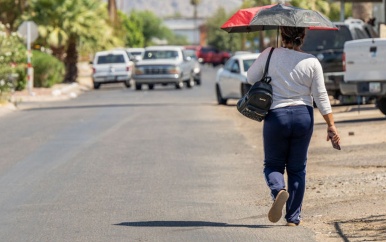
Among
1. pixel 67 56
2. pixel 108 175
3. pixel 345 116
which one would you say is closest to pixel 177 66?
pixel 67 56

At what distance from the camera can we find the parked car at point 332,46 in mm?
26344

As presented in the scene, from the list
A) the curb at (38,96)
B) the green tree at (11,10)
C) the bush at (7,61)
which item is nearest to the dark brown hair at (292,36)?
the curb at (38,96)

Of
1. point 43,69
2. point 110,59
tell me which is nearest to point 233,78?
point 43,69

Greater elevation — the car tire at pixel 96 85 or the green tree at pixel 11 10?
the green tree at pixel 11 10

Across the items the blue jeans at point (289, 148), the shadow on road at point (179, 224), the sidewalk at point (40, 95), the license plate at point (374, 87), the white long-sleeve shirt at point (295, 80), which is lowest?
the sidewalk at point (40, 95)

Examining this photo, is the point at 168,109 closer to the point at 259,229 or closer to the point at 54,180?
the point at 54,180

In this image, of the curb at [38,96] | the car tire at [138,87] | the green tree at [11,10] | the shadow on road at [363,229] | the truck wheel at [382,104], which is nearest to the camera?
the shadow on road at [363,229]

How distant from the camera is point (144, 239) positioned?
9117 mm

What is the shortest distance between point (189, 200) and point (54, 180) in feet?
8.50

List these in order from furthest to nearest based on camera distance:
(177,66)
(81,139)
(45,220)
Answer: (177,66), (81,139), (45,220)

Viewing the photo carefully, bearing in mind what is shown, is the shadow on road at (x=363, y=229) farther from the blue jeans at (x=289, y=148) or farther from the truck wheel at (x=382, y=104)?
the truck wheel at (x=382, y=104)

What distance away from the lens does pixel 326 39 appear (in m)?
27.0

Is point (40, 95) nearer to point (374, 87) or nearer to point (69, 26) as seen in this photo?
point (69, 26)

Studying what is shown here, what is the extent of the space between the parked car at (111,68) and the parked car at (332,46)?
2460 centimetres
